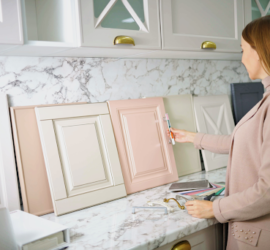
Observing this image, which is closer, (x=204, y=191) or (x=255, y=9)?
(x=204, y=191)

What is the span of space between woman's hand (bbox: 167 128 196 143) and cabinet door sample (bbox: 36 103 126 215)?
35cm

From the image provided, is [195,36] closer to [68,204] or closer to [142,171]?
[142,171]

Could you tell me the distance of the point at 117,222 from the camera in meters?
1.04

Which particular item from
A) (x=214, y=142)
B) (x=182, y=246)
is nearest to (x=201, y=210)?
(x=182, y=246)

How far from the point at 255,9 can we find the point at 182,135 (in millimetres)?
813

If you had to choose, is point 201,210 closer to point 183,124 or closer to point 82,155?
point 82,155

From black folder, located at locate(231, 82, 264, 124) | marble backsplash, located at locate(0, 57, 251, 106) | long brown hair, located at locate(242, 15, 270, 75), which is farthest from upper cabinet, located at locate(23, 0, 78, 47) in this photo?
black folder, located at locate(231, 82, 264, 124)

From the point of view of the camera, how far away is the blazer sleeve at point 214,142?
52.9 inches

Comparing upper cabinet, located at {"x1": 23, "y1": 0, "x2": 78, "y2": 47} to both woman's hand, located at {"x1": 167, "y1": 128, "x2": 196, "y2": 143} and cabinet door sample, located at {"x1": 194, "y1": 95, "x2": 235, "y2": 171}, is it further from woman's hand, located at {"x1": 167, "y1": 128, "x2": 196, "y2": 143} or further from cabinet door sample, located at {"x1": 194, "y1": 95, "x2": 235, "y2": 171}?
cabinet door sample, located at {"x1": 194, "y1": 95, "x2": 235, "y2": 171}

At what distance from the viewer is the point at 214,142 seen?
1.37m

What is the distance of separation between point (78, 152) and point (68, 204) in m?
0.21

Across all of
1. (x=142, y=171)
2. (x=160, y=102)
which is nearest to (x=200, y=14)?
(x=160, y=102)

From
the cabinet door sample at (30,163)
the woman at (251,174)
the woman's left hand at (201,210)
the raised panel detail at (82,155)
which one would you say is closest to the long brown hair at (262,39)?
the woman at (251,174)

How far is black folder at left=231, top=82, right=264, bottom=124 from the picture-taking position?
74.3 inches
